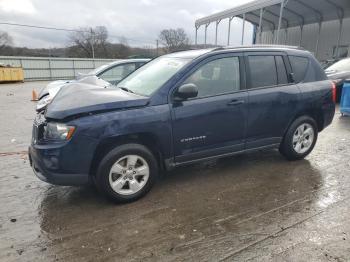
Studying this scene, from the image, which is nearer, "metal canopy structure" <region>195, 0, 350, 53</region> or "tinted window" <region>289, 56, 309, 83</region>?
"tinted window" <region>289, 56, 309, 83</region>

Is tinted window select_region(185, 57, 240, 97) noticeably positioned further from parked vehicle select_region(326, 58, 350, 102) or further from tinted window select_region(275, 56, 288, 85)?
parked vehicle select_region(326, 58, 350, 102)

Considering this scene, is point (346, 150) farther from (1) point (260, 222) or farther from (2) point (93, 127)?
(2) point (93, 127)

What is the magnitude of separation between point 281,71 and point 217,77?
47.9 inches

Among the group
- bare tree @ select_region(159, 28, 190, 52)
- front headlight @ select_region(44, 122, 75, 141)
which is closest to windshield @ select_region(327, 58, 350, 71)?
front headlight @ select_region(44, 122, 75, 141)

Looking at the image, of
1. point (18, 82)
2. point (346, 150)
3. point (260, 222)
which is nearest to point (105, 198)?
point (260, 222)

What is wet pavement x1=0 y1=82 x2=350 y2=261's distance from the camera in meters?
2.79

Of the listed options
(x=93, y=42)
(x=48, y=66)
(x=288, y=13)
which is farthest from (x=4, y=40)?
(x=288, y=13)

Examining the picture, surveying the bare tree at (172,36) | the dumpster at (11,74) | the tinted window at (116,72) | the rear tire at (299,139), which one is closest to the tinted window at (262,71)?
the rear tire at (299,139)

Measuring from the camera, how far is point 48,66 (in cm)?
3080

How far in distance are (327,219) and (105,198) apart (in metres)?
2.56

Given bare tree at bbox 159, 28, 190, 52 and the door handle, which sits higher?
bare tree at bbox 159, 28, 190, 52

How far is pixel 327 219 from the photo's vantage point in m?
3.28

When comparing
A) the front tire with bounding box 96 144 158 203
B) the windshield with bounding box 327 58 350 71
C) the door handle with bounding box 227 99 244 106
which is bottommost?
the front tire with bounding box 96 144 158 203

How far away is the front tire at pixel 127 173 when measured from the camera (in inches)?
137
